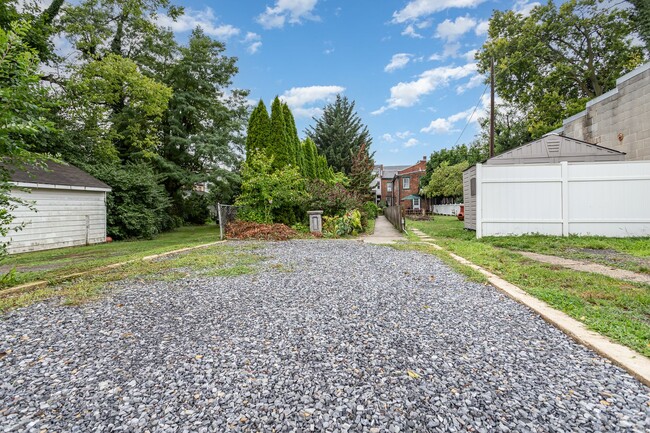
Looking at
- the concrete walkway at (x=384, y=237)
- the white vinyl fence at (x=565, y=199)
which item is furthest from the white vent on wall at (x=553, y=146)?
the concrete walkway at (x=384, y=237)

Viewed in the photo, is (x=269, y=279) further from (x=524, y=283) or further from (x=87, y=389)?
(x=524, y=283)

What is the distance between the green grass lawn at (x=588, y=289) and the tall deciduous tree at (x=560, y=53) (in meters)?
15.4

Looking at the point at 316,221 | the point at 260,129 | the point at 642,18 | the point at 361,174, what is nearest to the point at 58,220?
the point at 260,129

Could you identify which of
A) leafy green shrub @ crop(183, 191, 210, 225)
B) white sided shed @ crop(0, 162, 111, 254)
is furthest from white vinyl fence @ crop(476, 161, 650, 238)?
leafy green shrub @ crop(183, 191, 210, 225)

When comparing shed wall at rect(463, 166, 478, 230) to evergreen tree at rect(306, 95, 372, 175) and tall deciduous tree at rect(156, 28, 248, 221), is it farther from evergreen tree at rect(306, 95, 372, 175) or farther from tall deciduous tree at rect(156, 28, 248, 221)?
evergreen tree at rect(306, 95, 372, 175)

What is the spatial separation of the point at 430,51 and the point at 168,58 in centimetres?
1381

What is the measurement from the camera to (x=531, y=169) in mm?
7348

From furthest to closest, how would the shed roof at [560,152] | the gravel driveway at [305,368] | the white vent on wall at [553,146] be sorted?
the white vent on wall at [553,146] < the shed roof at [560,152] < the gravel driveway at [305,368]

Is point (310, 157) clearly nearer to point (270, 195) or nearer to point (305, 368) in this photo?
point (270, 195)

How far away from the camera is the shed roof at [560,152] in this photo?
8461 millimetres

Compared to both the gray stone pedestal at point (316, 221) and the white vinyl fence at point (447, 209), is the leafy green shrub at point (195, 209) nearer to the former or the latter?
the gray stone pedestal at point (316, 221)

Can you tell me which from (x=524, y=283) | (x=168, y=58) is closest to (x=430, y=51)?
(x=524, y=283)

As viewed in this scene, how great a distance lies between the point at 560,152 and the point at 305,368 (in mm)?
9973

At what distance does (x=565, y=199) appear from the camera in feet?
23.7
